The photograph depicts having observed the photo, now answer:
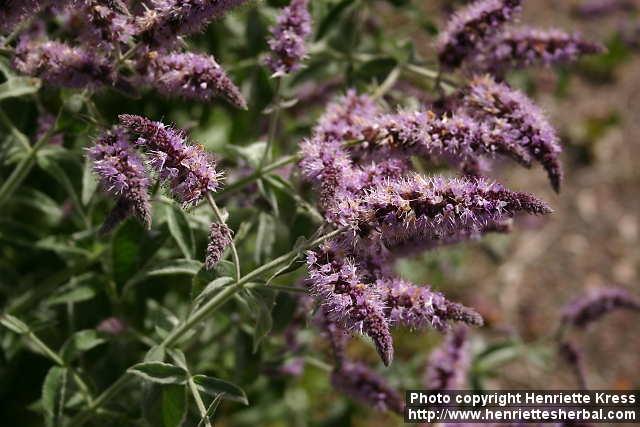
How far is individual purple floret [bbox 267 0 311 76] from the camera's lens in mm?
2584

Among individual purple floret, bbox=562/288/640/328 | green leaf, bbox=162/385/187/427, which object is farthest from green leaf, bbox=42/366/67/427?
individual purple floret, bbox=562/288/640/328

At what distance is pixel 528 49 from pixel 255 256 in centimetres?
142

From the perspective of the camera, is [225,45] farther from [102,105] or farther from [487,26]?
[487,26]

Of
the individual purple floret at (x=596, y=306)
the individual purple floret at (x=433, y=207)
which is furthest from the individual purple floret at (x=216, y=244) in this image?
the individual purple floret at (x=596, y=306)

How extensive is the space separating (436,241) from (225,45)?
2311 mm

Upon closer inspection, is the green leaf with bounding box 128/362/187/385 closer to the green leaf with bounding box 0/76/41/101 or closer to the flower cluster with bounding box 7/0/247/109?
the flower cluster with bounding box 7/0/247/109

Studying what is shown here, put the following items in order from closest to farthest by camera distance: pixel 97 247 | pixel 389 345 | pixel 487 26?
pixel 389 345 < pixel 487 26 < pixel 97 247

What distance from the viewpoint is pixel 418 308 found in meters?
2.26

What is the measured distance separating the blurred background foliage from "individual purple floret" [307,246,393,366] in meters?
0.31

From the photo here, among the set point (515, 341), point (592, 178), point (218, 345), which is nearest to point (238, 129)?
point (218, 345)

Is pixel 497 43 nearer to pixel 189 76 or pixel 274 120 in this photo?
pixel 274 120

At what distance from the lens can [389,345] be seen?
197 cm

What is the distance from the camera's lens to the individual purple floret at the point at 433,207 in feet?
6.77

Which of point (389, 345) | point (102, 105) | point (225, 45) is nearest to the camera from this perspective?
point (389, 345)
